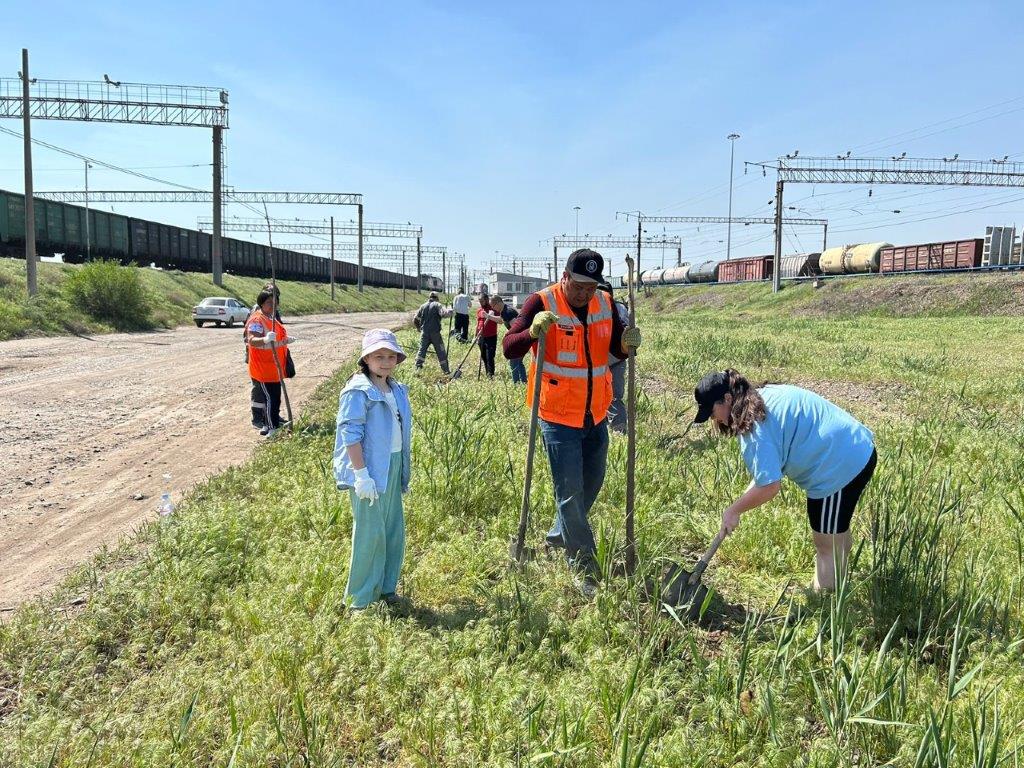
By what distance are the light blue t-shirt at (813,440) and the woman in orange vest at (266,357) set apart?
5.40 meters

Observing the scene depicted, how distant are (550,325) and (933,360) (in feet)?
40.6

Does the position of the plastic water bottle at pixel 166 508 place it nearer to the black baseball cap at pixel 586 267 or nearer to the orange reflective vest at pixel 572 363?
the orange reflective vest at pixel 572 363

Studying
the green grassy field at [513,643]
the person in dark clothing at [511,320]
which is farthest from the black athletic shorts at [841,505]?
the person in dark clothing at [511,320]

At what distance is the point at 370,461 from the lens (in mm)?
3242

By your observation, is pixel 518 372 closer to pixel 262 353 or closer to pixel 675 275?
pixel 262 353

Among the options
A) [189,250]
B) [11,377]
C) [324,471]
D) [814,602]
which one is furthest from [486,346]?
[189,250]

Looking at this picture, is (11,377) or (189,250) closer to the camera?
(11,377)

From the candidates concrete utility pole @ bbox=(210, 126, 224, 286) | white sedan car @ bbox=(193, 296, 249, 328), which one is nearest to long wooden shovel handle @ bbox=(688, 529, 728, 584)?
white sedan car @ bbox=(193, 296, 249, 328)

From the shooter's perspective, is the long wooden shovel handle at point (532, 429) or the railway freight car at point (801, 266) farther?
the railway freight car at point (801, 266)

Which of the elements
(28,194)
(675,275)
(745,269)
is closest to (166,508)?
(28,194)

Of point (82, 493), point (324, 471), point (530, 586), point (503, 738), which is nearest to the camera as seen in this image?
point (503, 738)

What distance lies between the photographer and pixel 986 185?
3878 centimetres

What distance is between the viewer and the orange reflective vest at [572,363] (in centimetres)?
354

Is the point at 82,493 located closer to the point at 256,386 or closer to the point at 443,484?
the point at 256,386
